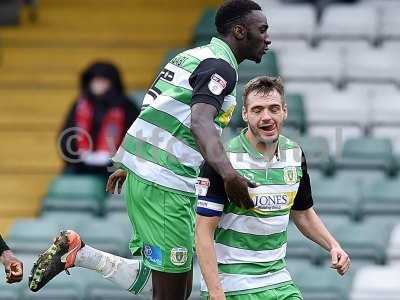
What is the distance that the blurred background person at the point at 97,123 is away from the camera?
11812mm

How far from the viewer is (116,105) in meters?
11.8

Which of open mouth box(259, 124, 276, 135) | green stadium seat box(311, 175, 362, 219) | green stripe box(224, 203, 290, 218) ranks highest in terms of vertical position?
open mouth box(259, 124, 276, 135)

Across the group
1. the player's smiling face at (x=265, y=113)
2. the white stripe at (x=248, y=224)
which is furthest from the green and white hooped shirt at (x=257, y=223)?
the player's smiling face at (x=265, y=113)

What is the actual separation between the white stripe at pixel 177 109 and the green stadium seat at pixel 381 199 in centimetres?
385

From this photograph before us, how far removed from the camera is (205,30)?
43.7ft

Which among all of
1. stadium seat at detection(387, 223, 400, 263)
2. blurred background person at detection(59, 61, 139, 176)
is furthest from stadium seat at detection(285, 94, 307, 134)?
stadium seat at detection(387, 223, 400, 263)

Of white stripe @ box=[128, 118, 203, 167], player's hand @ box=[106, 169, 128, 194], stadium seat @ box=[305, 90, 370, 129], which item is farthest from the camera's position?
stadium seat @ box=[305, 90, 370, 129]

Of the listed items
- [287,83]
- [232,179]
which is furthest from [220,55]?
[287,83]

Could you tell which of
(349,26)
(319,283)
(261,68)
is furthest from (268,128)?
(349,26)

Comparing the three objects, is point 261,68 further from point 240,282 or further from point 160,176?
point 240,282

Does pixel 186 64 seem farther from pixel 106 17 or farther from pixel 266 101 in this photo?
pixel 106 17

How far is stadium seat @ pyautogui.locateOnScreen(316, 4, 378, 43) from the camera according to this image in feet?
42.8

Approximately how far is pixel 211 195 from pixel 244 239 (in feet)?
0.95

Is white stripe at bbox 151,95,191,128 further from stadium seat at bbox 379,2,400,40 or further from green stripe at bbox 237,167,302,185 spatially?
stadium seat at bbox 379,2,400,40
